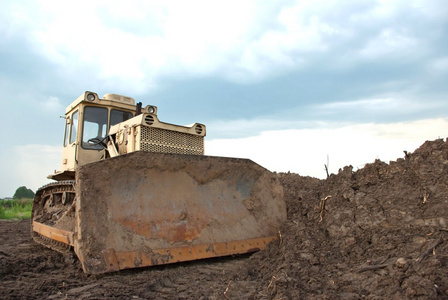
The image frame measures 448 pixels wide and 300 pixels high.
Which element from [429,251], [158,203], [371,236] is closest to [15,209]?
[158,203]

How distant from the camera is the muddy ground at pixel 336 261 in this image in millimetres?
3084

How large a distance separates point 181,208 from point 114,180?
895 millimetres

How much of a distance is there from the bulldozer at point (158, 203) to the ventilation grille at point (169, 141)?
14mm

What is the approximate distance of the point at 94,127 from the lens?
6.34 metres

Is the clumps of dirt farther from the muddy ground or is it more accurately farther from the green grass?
the green grass

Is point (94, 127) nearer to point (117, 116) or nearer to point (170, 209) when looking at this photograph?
point (117, 116)

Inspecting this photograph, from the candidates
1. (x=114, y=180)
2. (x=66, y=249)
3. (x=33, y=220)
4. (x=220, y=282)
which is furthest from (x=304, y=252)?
(x=33, y=220)

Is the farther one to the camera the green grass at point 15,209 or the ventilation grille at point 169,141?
the green grass at point 15,209

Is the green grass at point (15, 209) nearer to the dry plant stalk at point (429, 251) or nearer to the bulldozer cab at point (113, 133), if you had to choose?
the bulldozer cab at point (113, 133)

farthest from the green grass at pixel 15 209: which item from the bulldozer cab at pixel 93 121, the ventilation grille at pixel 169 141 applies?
the ventilation grille at pixel 169 141

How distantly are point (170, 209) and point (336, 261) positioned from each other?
6.55ft

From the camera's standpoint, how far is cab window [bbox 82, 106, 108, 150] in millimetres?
6293

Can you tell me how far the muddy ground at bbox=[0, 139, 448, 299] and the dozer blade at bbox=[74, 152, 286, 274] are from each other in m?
0.19

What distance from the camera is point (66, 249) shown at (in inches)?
190
